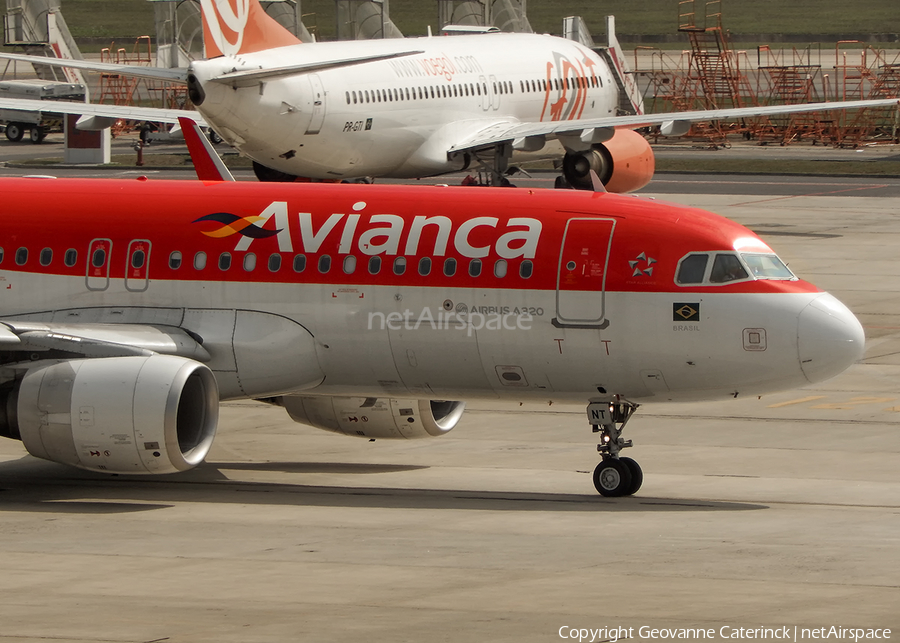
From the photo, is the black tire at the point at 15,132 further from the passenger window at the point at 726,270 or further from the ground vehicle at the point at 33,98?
the passenger window at the point at 726,270

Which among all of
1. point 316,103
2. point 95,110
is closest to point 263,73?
point 316,103

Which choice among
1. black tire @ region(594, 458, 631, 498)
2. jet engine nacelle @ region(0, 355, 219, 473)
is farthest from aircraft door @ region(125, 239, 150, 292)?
black tire @ region(594, 458, 631, 498)

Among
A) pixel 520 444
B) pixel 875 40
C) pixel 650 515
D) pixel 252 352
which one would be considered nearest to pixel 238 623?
pixel 650 515

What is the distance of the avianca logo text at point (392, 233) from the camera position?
19250mm

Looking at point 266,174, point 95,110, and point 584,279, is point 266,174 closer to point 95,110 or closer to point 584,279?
point 95,110

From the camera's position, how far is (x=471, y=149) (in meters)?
46.0

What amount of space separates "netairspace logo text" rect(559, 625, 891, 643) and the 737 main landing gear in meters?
6.77

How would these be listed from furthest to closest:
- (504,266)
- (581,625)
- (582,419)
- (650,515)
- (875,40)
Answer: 1. (875,40)
2. (582,419)
3. (504,266)
4. (650,515)
5. (581,625)

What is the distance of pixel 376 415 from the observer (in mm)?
21828

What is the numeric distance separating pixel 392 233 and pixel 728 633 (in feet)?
29.5

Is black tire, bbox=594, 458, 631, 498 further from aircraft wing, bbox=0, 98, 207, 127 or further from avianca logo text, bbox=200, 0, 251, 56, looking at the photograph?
avianca logo text, bbox=200, 0, 251, 56

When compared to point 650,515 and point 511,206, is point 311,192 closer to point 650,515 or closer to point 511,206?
point 511,206

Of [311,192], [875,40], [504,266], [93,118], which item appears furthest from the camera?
[875,40]

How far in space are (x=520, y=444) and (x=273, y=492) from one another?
4654 mm
